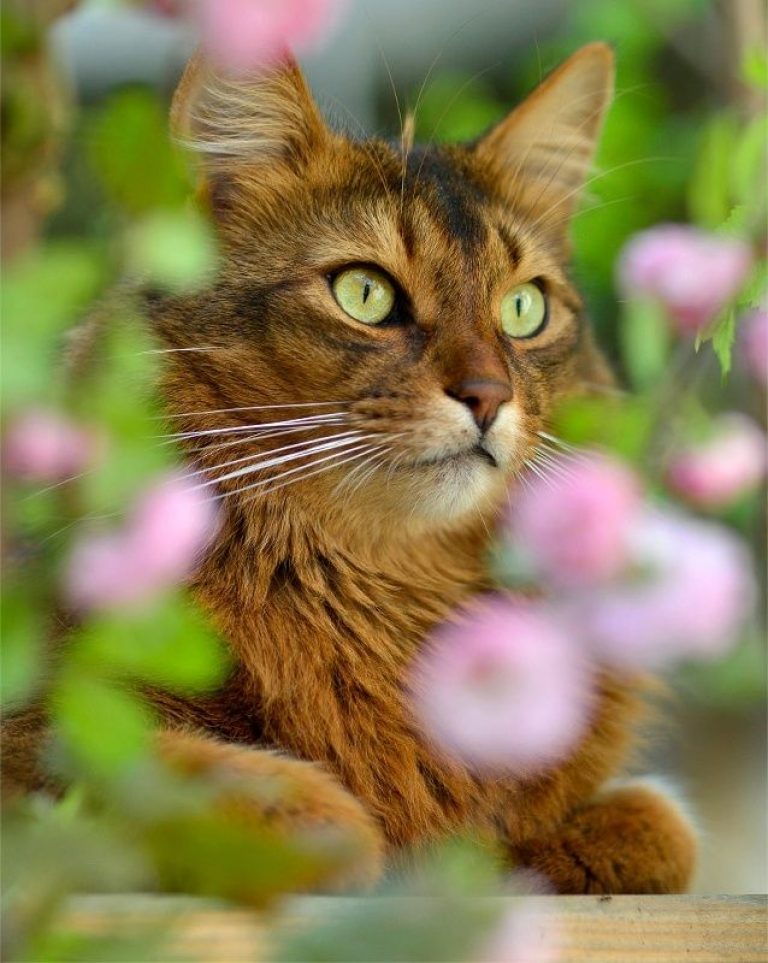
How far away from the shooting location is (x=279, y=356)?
142 cm

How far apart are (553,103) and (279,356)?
62 centimetres

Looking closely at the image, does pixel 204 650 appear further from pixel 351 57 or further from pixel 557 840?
pixel 351 57

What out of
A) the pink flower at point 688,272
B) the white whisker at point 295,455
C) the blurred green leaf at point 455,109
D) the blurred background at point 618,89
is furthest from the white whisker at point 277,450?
the blurred green leaf at point 455,109

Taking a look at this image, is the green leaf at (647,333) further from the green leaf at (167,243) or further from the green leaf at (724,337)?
the green leaf at (167,243)

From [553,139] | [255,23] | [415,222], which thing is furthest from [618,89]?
[255,23]

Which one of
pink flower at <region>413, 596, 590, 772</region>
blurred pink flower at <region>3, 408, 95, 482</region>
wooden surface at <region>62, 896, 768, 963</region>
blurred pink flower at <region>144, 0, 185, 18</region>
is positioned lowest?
wooden surface at <region>62, 896, 768, 963</region>

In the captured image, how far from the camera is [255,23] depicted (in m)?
0.80

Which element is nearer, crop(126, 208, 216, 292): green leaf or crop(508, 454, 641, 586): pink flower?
crop(126, 208, 216, 292): green leaf

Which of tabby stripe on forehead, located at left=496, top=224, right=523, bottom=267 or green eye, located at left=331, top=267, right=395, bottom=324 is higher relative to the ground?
tabby stripe on forehead, located at left=496, top=224, right=523, bottom=267

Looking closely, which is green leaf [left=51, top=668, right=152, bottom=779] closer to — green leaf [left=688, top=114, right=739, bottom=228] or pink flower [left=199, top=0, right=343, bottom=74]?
pink flower [left=199, top=0, right=343, bottom=74]

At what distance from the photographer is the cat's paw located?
1.02 m

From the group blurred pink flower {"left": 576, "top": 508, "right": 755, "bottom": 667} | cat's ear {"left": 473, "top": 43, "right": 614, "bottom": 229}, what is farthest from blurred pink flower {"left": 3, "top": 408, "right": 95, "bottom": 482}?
cat's ear {"left": 473, "top": 43, "right": 614, "bottom": 229}

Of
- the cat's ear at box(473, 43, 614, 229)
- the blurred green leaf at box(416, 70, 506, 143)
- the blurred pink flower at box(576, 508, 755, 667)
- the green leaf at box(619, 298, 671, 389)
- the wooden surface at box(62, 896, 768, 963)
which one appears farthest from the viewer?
the blurred green leaf at box(416, 70, 506, 143)

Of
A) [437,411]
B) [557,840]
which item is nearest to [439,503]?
[437,411]
